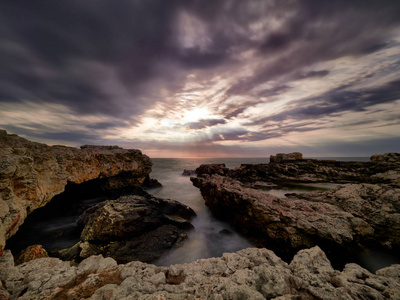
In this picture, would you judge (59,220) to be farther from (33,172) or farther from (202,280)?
(202,280)

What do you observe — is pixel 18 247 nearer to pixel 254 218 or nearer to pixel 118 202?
pixel 118 202

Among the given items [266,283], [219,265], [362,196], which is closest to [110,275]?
[219,265]

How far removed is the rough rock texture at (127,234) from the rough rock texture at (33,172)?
6.67ft

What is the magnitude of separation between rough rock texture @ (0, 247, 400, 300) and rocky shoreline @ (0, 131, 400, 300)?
18 millimetres

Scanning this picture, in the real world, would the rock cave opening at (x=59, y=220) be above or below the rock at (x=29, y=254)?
below

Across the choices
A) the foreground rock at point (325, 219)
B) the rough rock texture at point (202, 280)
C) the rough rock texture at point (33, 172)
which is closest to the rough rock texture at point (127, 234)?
the rough rock texture at point (33, 172)

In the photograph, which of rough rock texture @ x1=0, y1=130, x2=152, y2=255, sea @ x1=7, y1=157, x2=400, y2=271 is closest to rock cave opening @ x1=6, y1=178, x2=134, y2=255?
sea @ x1=7, y1=157, x2=400, y2=271

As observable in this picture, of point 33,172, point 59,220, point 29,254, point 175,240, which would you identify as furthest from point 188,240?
point 59,220

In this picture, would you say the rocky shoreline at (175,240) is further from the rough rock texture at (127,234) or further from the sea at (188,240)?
the sea at (188,240)

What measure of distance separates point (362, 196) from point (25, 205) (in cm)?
1388

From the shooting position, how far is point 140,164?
50.7ft

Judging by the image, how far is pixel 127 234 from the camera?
596 cm

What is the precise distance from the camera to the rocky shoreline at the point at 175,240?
2.58 meters

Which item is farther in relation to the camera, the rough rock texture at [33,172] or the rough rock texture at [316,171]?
the rough rock texture at [316,171]
